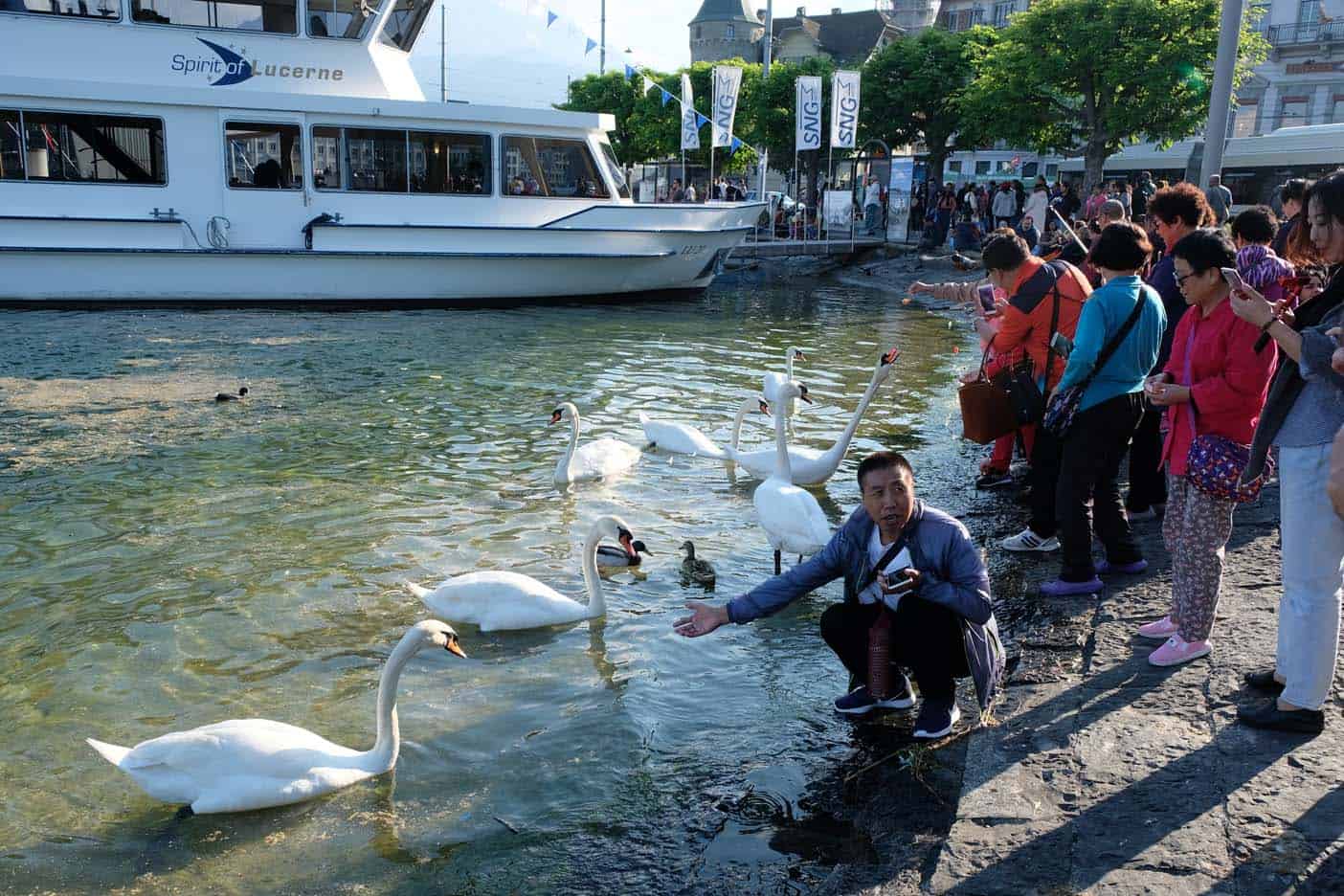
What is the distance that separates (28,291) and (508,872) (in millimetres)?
17257

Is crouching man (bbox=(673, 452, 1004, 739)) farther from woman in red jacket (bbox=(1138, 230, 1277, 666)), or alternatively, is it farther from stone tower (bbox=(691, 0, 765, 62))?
stone tower (bbox=(691, 0, 765, 62))

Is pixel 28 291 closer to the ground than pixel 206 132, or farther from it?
closer to the ground

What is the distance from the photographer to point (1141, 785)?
3584mm

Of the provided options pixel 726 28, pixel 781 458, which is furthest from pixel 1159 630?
pixel 726 28

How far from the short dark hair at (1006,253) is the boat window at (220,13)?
628 inches

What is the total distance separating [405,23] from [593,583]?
17.3m

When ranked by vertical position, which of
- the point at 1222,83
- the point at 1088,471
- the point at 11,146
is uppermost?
the point at 1222,83

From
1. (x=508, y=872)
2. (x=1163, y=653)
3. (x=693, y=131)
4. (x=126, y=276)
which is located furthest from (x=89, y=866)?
(x=693, y=131)

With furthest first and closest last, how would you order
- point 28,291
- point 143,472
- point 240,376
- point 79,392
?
point 28,291 < point 240,376 < point 79,392 < point 143,472

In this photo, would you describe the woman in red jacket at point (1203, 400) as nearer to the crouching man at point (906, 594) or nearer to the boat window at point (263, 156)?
the crouching man at point (906, 594)

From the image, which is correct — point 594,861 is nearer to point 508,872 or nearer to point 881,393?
point 508,872

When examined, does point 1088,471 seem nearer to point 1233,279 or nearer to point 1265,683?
point 1265,683

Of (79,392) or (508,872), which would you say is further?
(79,392)

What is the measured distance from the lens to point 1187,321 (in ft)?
14.7
